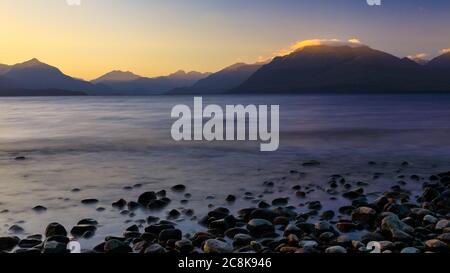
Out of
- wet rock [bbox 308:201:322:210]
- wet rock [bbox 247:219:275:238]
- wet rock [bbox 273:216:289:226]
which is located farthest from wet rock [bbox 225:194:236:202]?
wet rock [bbox 247:219:275:238]

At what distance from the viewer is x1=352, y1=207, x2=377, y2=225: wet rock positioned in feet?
→ 33.1

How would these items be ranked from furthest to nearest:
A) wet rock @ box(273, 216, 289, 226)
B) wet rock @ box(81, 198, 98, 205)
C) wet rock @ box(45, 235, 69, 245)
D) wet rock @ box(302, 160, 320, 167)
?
wet rock @ box(302, 160, 320, 167) → wet rock @ box(81, 198, 98, 205) → wet rock @ box(273, 216, 289, 226) → wet rock @ box(45, 235, 69, 245)

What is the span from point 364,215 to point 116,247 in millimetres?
5474

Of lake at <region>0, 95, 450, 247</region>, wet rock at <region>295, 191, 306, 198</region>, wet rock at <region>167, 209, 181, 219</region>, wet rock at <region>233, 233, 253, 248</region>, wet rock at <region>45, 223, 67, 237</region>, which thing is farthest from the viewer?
wet rock at <region>295, 191, 306, 198</region>

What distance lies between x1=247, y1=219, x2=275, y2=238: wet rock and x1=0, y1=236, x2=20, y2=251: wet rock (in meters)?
4.74

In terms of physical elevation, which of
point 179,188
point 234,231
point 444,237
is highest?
point 444,237

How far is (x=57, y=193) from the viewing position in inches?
556

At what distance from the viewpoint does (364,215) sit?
10.2m

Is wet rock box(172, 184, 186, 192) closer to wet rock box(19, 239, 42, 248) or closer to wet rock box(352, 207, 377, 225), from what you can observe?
wet rock box(19, 239, 42, 248)

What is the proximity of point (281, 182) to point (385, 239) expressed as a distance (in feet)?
22.0

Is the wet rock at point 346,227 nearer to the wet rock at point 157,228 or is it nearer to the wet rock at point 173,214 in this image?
the wet rock at point 157,228

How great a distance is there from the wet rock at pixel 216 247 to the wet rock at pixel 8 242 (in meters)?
3.88

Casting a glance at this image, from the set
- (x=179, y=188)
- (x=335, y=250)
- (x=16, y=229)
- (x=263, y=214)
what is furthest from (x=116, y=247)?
(x=179, y=188)

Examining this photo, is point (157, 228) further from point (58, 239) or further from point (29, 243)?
point (29, 243)
